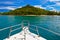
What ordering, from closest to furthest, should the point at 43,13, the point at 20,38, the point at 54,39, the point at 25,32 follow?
the point at 20,38 → the point at 25,32 → the point at 54,39 → the point at 43,13

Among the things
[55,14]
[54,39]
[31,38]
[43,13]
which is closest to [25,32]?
[31,38]

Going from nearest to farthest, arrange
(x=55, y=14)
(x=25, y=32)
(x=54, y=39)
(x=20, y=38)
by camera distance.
→ (x=20, y=38) → (x=25, y=32) → (x=54, y=39) → (x=55, y=14)

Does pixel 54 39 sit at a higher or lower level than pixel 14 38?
lower

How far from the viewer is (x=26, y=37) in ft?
30.9

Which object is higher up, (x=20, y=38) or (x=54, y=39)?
(x=20, y=38)

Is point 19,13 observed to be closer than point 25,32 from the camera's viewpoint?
No

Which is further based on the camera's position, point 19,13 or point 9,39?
point 19,13

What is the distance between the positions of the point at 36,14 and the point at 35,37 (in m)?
172

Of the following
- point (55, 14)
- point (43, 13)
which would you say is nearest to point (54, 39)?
point (55, 14)

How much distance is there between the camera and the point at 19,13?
187 m

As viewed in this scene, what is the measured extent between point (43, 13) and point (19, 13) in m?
25.4

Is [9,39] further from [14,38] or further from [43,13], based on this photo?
[43,13]

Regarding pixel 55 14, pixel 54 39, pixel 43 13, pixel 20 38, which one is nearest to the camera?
pixel 20 38

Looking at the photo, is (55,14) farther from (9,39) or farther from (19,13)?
(9,39)
